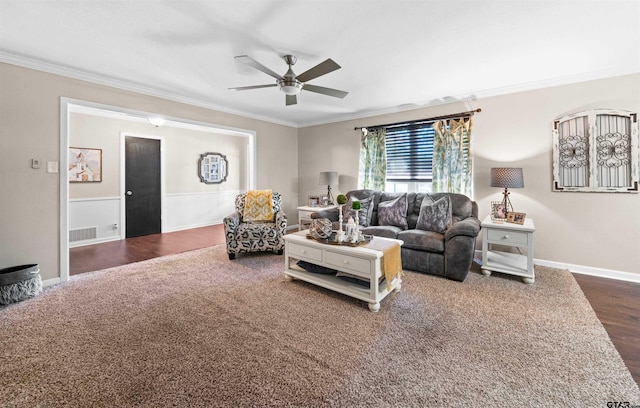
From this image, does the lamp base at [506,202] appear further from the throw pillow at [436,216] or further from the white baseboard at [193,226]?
the white baseboard at [193,226]

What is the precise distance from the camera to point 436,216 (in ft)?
11.6

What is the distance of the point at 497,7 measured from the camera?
2004 mm

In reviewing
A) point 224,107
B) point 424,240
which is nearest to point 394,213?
point 424,240

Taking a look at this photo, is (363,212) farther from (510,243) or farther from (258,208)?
(510,243)

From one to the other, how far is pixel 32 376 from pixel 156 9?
2.59 meters

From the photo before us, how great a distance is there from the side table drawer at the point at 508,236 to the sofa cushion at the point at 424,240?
562 mm

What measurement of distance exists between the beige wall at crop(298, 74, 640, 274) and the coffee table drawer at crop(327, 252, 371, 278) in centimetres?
254

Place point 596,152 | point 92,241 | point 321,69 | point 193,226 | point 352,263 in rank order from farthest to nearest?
point 193,226
point 92,241
point 596,152
point 352,263
point 321,69

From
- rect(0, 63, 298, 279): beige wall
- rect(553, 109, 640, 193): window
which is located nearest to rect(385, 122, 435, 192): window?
rect(553, 109, 640, 193): window

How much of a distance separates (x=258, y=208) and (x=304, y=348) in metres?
2.76

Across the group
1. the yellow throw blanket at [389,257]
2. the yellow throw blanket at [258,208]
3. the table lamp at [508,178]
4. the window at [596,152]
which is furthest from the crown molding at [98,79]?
the window at [596,152]

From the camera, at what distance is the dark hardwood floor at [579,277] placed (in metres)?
2.01

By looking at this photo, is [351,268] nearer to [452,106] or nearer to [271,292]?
[271,292]

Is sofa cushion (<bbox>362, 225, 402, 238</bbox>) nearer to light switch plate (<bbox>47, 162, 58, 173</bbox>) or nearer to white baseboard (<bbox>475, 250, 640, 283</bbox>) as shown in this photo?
white baseboard (<bbox>475, 250, 640, 283</bbox>)
